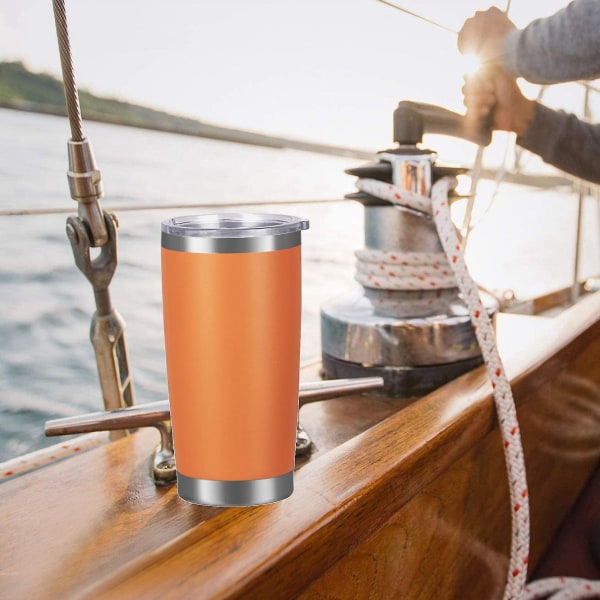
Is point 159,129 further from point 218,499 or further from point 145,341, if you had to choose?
point 218,499

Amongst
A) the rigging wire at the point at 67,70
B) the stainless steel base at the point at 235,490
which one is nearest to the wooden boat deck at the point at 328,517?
the stainless steel base at the point at 235,490

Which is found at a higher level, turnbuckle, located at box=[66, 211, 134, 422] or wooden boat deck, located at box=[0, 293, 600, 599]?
turnbuckle, located at box=[66, 211, 134, 422]

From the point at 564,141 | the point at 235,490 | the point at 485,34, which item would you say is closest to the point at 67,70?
the point at 235,490

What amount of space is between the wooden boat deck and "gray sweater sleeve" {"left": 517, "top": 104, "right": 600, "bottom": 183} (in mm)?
426

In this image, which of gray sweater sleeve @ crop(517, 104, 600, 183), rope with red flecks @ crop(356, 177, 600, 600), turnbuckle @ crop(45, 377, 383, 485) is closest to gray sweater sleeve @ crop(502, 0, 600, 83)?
gray sweater sleeve @ crop(517, 104, 600, 183)

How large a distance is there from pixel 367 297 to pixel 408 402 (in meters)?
0.16

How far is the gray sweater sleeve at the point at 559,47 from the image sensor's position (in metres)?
0.87

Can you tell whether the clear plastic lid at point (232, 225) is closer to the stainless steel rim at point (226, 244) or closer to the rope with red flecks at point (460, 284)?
the stainless steel rim at point (226, 244)

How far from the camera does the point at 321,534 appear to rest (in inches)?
15.8

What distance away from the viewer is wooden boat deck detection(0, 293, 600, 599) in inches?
14.5

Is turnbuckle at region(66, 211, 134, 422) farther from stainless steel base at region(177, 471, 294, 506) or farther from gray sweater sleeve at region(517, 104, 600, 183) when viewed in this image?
gray sweater sleeve at region(517, 104, 600, 183)

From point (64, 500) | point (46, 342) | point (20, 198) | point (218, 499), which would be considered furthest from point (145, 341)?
point (218, 499)

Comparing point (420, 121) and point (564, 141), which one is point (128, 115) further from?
point (564, 141)

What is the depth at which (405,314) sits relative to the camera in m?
0.77
